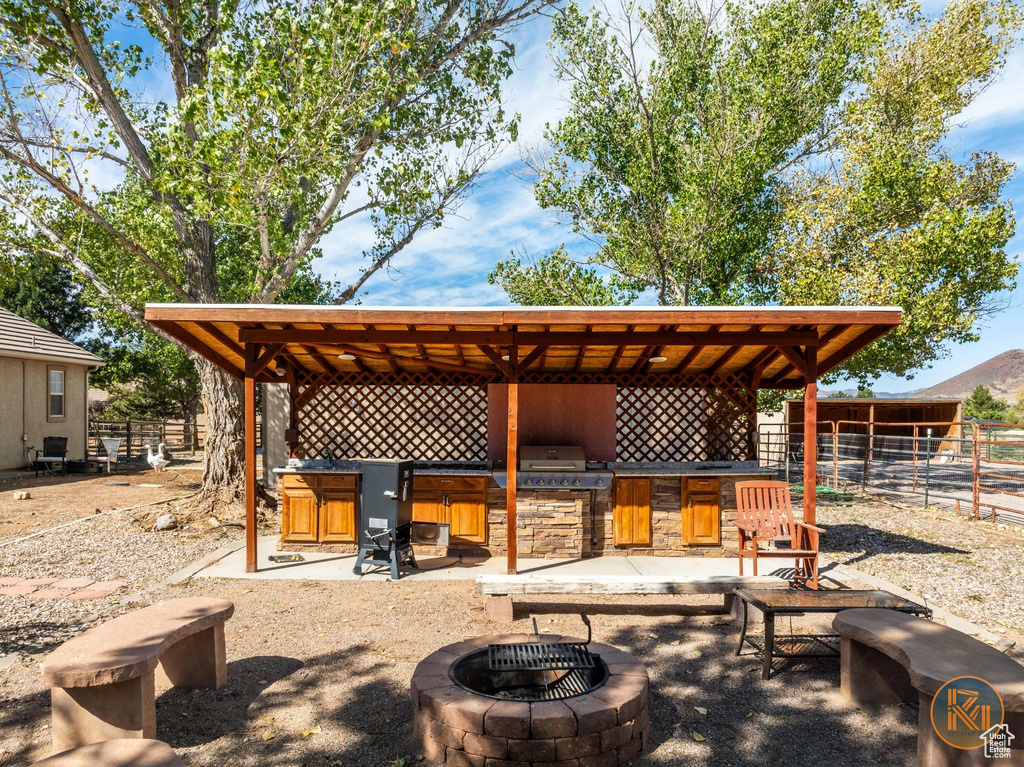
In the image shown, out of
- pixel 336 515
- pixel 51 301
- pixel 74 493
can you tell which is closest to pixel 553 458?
pixel 336 515

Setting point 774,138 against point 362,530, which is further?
point 774,138

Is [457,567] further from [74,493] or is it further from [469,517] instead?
[74,493]

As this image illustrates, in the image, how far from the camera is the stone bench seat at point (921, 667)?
2.22m

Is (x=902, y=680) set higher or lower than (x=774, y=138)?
lower

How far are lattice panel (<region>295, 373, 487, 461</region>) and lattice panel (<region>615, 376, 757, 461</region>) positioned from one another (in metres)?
1.73

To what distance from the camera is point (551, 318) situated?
15.3 feet

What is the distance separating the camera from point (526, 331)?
525 cm

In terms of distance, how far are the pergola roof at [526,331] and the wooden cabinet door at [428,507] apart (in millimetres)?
1371

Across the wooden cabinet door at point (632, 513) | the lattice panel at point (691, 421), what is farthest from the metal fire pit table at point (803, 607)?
the lattice panel at point (691, 421)

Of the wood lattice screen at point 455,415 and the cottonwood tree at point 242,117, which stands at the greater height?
the cottonwood tree at point 242,117

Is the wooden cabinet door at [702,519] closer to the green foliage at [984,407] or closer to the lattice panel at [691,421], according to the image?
the lattice panel at [691,421]

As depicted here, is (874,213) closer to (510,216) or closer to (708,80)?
(708,80)

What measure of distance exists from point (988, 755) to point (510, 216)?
1180cm

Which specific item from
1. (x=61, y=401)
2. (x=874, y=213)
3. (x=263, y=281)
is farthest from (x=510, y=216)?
(x=61, y=401)
